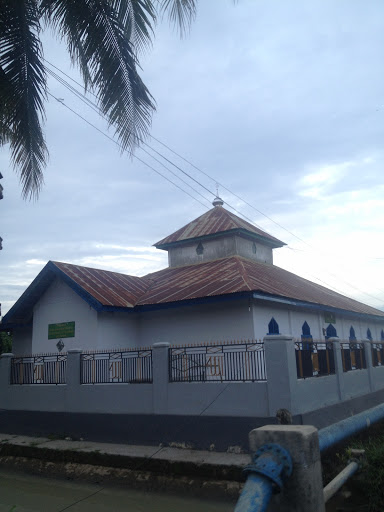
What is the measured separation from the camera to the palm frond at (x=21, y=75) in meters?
8.02

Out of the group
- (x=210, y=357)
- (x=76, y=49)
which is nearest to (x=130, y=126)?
(x=76, y=49)

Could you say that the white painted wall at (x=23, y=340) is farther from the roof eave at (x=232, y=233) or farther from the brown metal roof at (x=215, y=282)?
the roof eave at (x=232, y=233)

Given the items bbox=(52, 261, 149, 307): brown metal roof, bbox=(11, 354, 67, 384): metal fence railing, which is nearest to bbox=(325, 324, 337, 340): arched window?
bbox=(52, 261, 149, 307): brown metal roof

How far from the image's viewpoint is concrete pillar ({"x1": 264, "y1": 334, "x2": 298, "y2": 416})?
27.1ft

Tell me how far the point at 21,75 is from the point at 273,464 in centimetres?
805

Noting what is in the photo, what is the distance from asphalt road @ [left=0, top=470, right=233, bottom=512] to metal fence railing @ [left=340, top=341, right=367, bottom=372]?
6567 mm

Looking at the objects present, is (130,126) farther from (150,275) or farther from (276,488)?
(150,275)

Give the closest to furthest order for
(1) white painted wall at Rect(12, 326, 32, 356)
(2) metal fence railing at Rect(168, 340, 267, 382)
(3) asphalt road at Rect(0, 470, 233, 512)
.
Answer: (3) asphalt road at Rect(0, 470, 233, 512) < (2) metal fence railing at Rect(168, 340, 267, 382) < (1) white painted wall at Rect(12, 326, 32, 356)

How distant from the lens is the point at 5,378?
1226 cm

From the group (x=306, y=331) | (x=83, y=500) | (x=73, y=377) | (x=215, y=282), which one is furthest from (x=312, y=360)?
(x=73, y=377)

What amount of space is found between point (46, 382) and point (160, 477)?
4.80 meters

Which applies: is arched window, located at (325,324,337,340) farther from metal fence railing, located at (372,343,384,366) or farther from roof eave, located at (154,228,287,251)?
roof eave, located at (154,228,287,251)

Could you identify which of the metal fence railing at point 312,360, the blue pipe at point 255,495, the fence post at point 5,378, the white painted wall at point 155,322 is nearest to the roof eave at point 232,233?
the white painted wall at point 155,322

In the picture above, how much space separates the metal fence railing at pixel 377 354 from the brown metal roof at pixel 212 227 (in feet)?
17.8
